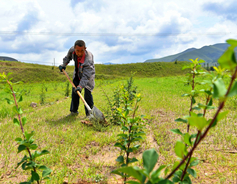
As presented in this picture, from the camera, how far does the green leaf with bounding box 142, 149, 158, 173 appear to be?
0.70 metres

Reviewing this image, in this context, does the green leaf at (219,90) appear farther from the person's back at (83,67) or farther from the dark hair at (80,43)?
the dark hair at (80,43)

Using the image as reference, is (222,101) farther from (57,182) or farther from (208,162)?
(208,162)

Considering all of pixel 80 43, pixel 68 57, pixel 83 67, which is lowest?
pixel 83 67

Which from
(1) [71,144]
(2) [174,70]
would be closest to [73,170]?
(1) [71,144]

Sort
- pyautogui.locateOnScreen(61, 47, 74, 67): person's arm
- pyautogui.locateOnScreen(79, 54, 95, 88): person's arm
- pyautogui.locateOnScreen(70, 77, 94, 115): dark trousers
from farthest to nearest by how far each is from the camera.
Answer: pyautogui.locateOnScreen(61, 47, 74, 67): person's arm, pyautogui.locateOnScreen(70, 77, 94, 115): dark trousers, pyautogui.locateOnScreen(79, 54, 95, 88): person's arm

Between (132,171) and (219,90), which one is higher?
(219,90)

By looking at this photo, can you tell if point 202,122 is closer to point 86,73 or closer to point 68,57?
point 86,73

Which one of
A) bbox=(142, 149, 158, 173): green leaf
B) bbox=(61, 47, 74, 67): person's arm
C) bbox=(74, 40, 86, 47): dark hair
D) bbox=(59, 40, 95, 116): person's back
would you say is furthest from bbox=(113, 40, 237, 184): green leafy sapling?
bbox=(61, 47, 74, 67): person's arm

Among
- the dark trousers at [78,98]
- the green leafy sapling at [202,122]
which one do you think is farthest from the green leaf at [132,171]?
the dark trousers at [78,98]

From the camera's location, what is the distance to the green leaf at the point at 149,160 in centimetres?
70

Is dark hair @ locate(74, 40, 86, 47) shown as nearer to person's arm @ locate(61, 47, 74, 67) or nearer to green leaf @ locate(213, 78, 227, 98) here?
person's arm @ locate(61, 47, 74, 67)

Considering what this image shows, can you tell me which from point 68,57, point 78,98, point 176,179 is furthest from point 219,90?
point 68,57

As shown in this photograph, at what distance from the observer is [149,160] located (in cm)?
71

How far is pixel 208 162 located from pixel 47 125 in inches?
160
